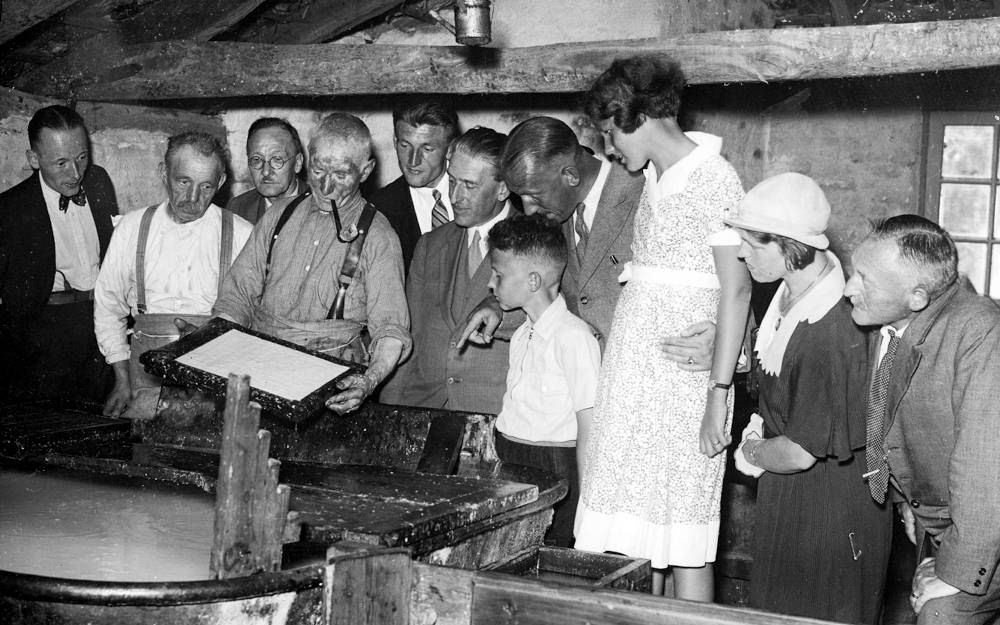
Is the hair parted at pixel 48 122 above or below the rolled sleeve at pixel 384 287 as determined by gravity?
above

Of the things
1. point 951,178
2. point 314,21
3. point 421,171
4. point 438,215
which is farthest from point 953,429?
point 951,178

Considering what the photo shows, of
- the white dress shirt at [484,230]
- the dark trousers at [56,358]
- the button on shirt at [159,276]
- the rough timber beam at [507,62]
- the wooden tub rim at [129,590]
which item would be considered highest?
the rough timber beam at [507,62]

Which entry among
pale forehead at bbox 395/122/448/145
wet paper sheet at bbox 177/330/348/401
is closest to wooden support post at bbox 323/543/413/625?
wet paper sheet at bbox 177/330/348/401

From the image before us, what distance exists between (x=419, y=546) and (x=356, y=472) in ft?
2.50

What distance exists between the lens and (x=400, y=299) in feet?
12.9

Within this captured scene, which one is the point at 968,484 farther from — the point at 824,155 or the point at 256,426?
the point at 824,155

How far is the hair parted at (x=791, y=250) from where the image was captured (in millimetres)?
2834

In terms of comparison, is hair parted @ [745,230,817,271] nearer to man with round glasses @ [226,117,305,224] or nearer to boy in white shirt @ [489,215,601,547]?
boy in white shirt @ [489,215,601,547]

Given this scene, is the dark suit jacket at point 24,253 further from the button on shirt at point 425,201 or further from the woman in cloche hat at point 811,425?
the woman in cloche hat at point 811,425

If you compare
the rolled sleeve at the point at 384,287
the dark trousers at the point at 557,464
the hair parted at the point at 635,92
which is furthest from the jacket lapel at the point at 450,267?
the hair parted at the point at 635,92

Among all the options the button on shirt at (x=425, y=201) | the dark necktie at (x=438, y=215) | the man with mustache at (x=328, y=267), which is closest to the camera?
the man with mustache at (x=328, y=267)

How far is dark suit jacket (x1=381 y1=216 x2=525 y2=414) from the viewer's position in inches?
158

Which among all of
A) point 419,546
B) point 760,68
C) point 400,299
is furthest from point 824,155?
point 419,546

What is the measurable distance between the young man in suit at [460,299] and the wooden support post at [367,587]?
70.5 inches
